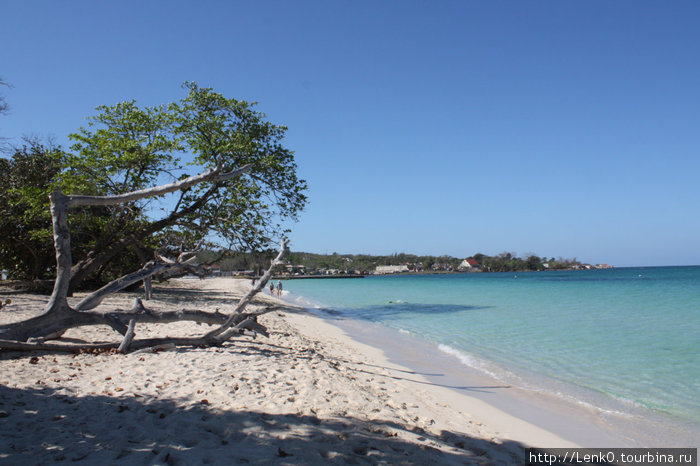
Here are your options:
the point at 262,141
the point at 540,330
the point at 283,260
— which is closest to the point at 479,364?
the point at 283,260

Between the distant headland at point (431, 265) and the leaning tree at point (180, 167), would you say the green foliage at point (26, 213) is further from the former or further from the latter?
the distant headland at point (431, 265)

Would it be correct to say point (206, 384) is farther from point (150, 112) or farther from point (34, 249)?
point (34, 249)

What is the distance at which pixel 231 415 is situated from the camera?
171 inches

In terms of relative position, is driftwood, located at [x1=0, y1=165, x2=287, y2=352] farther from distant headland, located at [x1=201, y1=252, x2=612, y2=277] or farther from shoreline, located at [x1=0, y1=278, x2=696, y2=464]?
distant headland, located at [x1=201, y1=252, x2=612, y2=277]

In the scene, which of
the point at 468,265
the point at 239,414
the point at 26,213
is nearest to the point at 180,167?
the point at 26,213

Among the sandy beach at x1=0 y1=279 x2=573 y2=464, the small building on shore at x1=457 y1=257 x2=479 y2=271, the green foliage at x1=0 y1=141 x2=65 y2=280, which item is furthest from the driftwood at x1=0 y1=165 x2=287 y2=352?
the small building on shore at x1=457 y1=257 x2=479 y2=271

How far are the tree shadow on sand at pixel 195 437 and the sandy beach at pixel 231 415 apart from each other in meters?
0.01

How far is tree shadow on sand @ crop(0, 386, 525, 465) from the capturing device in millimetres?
3287

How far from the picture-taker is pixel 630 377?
8.95 m

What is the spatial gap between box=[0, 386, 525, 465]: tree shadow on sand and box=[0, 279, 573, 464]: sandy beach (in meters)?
0.01

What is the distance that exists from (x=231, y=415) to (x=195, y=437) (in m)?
0.66

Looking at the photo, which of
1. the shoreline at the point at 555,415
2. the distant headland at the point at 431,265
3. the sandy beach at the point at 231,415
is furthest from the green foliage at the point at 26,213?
the distant headland at the point at 431,265

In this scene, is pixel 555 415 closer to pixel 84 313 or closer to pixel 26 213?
pixel 84 313

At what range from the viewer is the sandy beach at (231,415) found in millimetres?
3440
